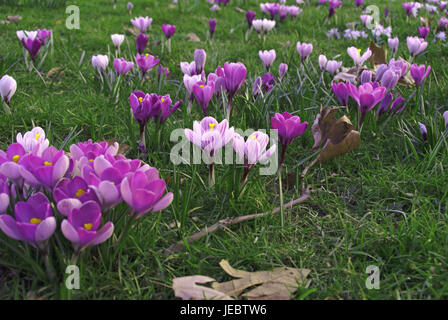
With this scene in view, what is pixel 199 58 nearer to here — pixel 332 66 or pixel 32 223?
pixel 332 66

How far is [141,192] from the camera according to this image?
4.22 ft

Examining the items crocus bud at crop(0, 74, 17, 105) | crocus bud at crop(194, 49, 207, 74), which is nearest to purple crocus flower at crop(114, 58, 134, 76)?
crocus bud at crop(194, 49, 207, 74)

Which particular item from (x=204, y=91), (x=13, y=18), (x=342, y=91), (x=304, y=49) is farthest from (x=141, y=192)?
(x=13, y=18)

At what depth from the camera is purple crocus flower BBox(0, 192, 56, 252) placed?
121 centimetres

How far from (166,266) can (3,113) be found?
5.54 feet

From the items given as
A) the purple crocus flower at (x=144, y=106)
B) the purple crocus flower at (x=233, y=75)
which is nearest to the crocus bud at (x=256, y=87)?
the purple crocus flower at (x=233, y=75)

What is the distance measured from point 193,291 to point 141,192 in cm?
38

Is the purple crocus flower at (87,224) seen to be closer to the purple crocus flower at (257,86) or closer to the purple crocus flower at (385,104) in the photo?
the purple crocus flower at (257,86)

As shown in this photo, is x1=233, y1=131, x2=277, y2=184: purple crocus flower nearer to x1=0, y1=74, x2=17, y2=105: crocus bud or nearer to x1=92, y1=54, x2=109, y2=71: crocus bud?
x1=0, y1=74, x2=17, y2=105: crocus bud

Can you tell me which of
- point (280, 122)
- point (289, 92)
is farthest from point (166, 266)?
point (289, 92)

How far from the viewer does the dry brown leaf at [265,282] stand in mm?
1409

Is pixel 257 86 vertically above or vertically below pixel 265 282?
above

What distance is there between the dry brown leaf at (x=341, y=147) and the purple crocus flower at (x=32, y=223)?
1341mm
